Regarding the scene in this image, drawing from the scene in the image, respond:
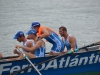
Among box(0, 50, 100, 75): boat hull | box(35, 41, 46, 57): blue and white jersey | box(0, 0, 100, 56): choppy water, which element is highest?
box(35, 41, 46, 57): blue and white jersey

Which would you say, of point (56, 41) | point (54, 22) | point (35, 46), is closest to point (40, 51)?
point (35, 46)

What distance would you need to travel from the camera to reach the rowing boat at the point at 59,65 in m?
12.7

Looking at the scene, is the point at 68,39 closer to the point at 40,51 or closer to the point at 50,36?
the point at 50,36

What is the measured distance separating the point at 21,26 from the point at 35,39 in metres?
15.8

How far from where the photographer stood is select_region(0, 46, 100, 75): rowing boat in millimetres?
12680

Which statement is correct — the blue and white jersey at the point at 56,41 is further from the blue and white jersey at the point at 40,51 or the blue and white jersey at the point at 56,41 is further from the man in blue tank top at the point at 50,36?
the blue and white jersey at the point at 40,51

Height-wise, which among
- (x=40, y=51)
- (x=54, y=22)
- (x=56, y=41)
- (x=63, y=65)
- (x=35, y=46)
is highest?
(x=35, y=46)

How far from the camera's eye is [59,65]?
1323 cm

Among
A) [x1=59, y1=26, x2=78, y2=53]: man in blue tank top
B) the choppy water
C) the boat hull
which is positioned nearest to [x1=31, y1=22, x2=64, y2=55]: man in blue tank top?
[x1=59, y1=26, x2=78, y2=53]: man in blue tank top

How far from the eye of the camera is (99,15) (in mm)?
34000

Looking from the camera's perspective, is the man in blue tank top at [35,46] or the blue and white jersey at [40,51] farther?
the blue and white jersey at [40,51]

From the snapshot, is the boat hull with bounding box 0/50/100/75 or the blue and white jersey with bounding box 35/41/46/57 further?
the blue and white jersey with bounding box 35/41/46/57

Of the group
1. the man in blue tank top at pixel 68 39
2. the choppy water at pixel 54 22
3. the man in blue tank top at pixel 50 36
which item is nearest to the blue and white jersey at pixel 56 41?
the man in blue tank top at pixel 50 36

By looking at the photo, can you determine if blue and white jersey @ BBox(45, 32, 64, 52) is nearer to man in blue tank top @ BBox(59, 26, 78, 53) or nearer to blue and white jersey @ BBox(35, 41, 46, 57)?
man in blue tank top @ BBox(59, 26, 78, 53)
